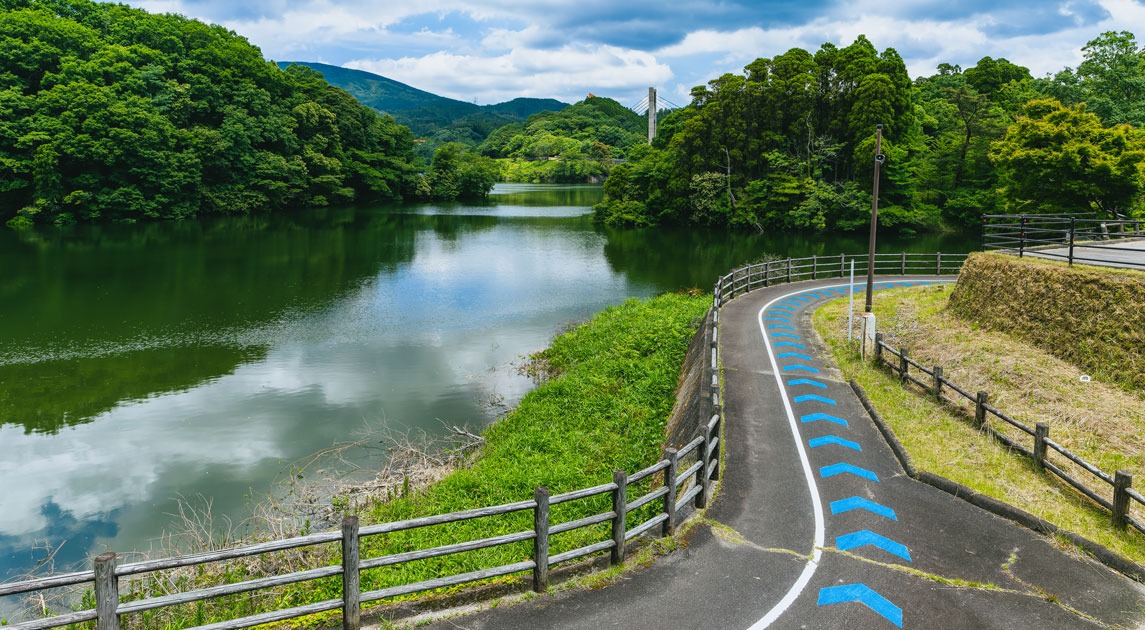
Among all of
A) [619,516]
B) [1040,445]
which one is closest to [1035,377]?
A: [1040,445]

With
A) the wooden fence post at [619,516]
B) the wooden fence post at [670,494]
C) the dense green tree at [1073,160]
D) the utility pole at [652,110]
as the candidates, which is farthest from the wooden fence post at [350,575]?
the utility pole at [652,110]

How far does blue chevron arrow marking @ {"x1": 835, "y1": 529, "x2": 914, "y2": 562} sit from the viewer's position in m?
8.31

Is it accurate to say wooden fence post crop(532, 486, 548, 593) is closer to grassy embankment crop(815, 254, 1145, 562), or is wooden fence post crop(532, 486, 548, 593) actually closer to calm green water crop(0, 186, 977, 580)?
grassy embankment crop(815, 254, 1145, 562)

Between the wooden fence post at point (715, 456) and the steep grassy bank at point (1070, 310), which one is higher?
the steep grassy bank at point (1070, 310)

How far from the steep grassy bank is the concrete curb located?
4.67 metres

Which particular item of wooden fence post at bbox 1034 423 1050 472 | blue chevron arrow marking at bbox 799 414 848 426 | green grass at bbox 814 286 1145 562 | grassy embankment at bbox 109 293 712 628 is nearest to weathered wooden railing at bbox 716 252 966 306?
grassy embankment at bbox 109 293 712 628

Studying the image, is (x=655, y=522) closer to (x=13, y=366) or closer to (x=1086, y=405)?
(x=1086, y=405)

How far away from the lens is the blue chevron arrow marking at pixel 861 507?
30.9ft

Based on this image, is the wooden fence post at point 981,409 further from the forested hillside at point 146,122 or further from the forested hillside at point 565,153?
the forested hillside at point 565,153

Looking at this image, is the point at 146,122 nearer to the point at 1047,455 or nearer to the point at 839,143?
the point at 839,143

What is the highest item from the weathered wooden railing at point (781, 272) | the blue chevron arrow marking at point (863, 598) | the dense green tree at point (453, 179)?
the dense green tree at point (453, 179)

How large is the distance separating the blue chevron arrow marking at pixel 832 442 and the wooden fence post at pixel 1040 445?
8.49ft

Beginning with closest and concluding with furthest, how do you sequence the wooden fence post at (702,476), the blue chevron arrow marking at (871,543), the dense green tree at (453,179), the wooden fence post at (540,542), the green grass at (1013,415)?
1. the wooden fence post at (540,542)
2. the blue chevron arrow marking at (871,543)
3. the wooden fence post at (702,476)
4. the green grass at (1013,415)
5. the dense green tree at (453,179)

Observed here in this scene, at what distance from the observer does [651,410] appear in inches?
646
